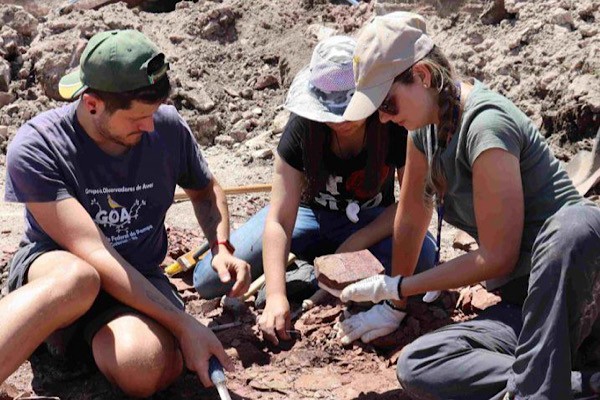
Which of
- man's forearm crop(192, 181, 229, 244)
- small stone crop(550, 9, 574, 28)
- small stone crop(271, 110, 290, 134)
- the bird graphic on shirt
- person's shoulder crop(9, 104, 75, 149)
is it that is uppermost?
person's shoulder crop(9, 104, 75, 149)

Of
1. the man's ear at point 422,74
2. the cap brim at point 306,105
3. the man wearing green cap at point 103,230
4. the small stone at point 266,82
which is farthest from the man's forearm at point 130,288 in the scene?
the small stone at point 266,82

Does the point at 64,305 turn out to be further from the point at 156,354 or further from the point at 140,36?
the point at 140,36

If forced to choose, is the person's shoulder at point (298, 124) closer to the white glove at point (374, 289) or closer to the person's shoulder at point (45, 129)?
the white glove at point (374, 289)

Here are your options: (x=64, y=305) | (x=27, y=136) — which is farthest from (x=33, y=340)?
(x=27, y=136)

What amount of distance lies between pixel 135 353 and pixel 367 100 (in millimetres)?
1128

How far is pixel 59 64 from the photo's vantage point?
274 inches

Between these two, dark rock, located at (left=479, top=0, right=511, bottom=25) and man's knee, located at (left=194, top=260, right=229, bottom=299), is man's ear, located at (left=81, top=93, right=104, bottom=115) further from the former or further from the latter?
dark rock, located at (left=479, top=0, right=511, bottom=25)

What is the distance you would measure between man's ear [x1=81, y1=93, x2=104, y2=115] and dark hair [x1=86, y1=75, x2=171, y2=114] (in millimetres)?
13

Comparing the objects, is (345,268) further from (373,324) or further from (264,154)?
(264,154)

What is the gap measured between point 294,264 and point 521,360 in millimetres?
1545

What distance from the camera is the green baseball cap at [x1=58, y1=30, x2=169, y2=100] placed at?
3.02 m

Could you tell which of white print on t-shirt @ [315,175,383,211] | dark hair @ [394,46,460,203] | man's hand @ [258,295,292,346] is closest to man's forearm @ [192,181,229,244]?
man's hand @ [258,295,292,346]

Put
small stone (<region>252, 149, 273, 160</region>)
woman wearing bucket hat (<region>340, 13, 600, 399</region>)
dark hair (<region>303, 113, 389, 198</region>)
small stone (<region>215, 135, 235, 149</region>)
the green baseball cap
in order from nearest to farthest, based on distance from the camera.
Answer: woman wearing bucket hat (<region>340, 13, 600, 399</region>) < the green baseball cap < dark hair (<region>303, 113, 389, 198</region>) < small stone (<region>252, 149, 273, 160</region>) < small stone (<region>215, 135, 235, 149</region>)

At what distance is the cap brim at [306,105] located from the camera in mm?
3465
